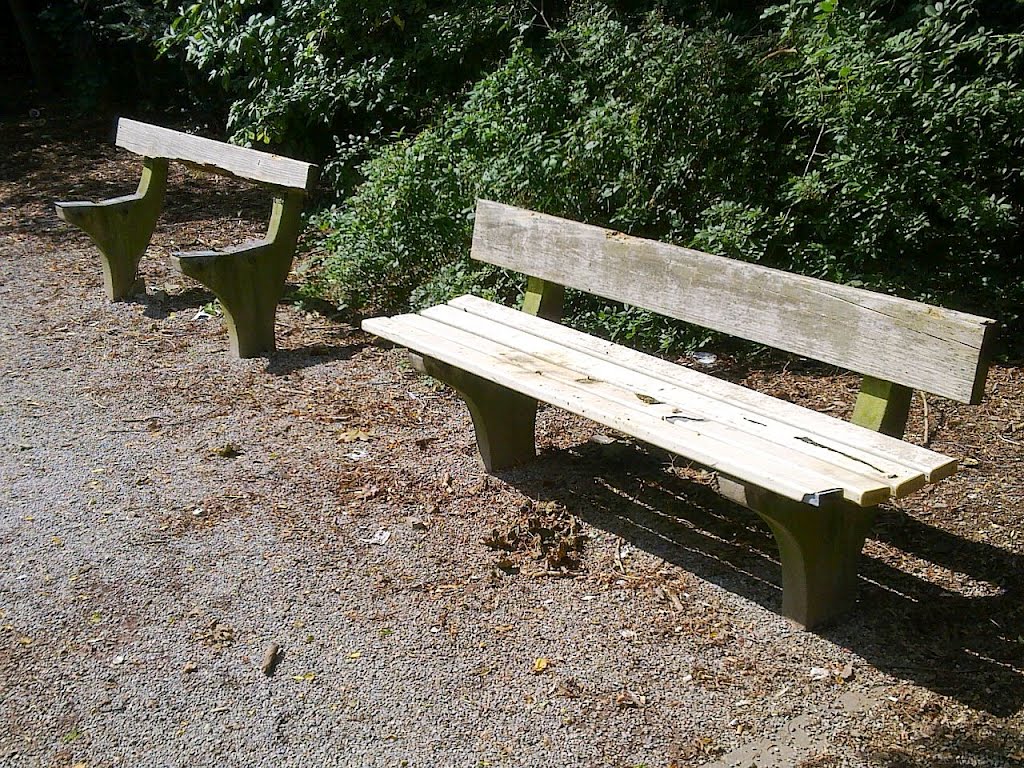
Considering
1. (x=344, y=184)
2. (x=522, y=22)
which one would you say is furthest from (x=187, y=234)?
(x=522, y=22)

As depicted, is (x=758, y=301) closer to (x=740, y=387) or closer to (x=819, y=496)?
(x=740, y=387)

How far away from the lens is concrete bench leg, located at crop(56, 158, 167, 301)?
6.53 m

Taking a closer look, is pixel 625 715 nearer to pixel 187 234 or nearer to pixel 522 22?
A: pixel 522 22

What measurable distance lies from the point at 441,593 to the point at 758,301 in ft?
4.68

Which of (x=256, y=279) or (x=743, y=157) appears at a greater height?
(x=743, y=157)

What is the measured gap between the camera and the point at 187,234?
8.25 metres

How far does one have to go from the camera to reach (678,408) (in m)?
3.40

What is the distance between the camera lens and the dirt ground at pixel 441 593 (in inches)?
115

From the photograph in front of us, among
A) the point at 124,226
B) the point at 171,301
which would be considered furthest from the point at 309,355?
the point at 124,226

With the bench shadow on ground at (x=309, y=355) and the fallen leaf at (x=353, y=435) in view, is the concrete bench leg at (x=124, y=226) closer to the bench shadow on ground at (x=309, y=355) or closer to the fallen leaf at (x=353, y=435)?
the bench shadow on ground at (x=309, y=355)

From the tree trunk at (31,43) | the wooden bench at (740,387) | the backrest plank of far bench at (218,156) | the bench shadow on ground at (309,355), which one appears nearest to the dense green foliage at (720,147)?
the bench shadow on ground at (309,355)

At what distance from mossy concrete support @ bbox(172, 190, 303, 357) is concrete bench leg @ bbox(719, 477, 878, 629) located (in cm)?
330

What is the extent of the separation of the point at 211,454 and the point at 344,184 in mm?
3566

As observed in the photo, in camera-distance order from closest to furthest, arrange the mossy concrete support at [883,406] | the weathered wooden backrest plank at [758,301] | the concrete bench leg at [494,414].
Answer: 1. the weathered wooden backrest plank at [758,301]
2. the mossy concrete support at [883,406]
3. the concrete bench leg at [494,414]
